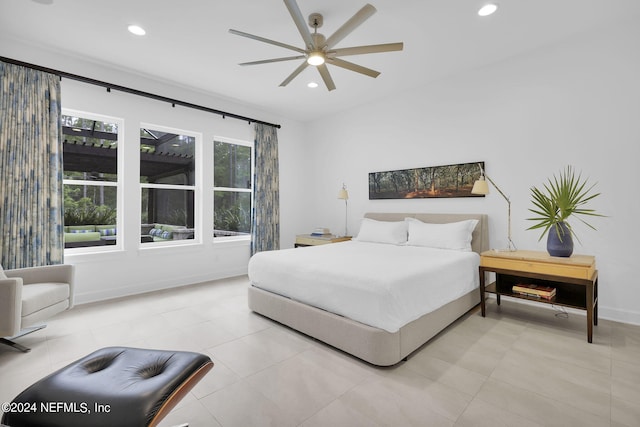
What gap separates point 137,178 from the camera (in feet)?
13.5

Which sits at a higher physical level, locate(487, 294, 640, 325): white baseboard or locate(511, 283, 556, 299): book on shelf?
locate(511, 283, 556, 299): book on shelf

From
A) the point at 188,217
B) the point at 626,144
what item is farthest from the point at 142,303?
the point at 626,144

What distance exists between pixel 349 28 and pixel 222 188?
3.59m

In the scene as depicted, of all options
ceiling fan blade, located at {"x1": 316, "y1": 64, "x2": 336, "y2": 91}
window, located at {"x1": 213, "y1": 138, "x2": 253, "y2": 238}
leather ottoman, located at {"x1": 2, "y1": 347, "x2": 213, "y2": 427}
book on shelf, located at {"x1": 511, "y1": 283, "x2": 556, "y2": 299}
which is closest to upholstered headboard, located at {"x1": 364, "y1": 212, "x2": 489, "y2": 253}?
book on shelf, located at {"x1": 511, "y1": 283, "x2": 556, "y2": 299}

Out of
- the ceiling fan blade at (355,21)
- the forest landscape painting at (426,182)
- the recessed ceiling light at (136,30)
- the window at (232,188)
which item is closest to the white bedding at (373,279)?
the forest landscape painting at (426,182)

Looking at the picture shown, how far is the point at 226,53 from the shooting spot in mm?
3492

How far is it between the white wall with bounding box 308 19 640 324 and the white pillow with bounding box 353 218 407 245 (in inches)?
19.7

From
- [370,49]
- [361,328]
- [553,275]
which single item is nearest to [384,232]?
[553,275]

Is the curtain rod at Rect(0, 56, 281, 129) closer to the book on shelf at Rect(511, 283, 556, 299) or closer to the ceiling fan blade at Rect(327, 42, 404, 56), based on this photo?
the ceiling fan blade at Rect(327, 42, 404, 56)

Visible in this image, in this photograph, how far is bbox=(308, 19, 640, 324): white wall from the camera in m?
2.97

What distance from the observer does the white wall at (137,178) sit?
3.66 meters

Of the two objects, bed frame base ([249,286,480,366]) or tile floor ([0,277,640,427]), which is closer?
tile floor ([0,277,640,427])

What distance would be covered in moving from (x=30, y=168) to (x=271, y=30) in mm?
2976

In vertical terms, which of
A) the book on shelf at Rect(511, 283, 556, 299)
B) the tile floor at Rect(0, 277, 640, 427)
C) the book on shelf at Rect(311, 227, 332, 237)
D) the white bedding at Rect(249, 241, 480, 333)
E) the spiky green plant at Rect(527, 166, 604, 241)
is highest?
the spiky green plant at Rect(527, 166, 604, 241)
